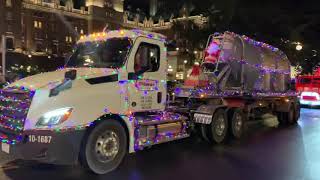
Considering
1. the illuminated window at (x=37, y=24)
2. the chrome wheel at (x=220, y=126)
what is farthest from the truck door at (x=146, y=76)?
the illuminated window at (x=37, y=24)

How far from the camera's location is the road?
7391 mm

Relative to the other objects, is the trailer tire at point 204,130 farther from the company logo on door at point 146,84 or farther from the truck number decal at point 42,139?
the truck number decal at point 42,139

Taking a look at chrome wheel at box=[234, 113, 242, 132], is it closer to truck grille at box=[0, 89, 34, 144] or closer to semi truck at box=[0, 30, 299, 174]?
semi truck at box=[0, 30, 299, 174]

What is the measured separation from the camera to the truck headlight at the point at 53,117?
671 centimetres

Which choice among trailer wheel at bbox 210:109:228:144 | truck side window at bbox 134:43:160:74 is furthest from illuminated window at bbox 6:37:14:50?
truck side window at bbox 134:43:160:74

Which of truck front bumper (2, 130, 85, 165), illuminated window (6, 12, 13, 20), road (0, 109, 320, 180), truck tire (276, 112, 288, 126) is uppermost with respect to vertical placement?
illuminated window (6, 12, 13, 20)

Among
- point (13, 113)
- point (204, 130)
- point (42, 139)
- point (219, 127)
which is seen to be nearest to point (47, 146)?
point (42, 139)

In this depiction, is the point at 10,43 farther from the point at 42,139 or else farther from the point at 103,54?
the point at 42,139

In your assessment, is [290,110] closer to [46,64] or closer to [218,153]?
[218,153]

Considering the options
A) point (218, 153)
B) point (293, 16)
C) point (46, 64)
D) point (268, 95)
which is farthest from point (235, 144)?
point (46, 64)

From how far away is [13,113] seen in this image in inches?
278

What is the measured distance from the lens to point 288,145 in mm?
11094

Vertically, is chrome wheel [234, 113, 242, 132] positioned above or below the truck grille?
below

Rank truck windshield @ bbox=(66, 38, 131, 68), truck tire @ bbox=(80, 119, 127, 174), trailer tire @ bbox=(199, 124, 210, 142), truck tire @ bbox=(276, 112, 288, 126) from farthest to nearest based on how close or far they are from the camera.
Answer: truck tire @ bbox=(276, 112, 288, 126)
trailer tire @ bbox=(199, 124, 210, 142)
truck windshield @ bbox=(66, 38, 131, 68)
truck tire @ bbox=(80, 119, 127, 174)
